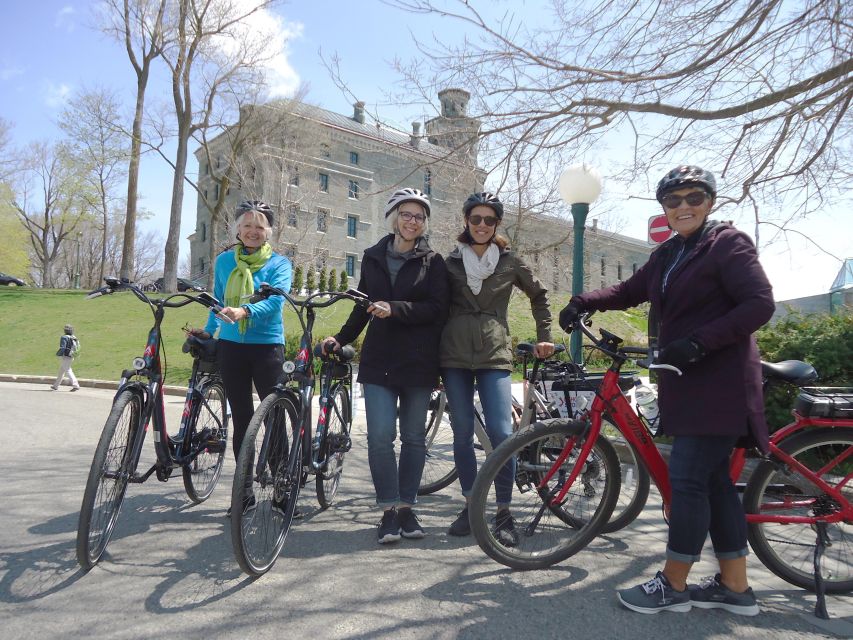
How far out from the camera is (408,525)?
12.8 feet

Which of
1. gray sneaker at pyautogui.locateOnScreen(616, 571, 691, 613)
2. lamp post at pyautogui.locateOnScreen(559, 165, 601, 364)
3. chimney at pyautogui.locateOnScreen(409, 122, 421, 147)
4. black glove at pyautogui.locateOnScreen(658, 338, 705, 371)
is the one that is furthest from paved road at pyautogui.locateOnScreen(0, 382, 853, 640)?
chimney at pyautogui.locateOnScreen(409, 122, 421, 147)

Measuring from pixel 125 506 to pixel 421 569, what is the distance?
2336mm

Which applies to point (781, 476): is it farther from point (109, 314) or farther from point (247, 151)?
point (247, 151)

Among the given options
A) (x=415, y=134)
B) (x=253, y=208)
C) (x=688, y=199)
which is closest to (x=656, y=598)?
(x=688, y=199)

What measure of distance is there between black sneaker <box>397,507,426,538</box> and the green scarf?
1567 millimetres

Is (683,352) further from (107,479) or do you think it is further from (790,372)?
(107,479)

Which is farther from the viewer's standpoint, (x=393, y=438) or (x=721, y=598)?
(x=393, y=438)

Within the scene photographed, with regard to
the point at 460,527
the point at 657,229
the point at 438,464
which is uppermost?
the point at 657,229

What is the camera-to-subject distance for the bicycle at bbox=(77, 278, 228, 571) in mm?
3146

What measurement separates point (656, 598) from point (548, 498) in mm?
792

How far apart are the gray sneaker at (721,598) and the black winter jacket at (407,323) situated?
1.86 meters

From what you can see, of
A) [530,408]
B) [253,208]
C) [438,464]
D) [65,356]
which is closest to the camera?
[253,208]

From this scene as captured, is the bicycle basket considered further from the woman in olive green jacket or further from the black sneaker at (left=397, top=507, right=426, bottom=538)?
the black sneaker at (left=397, top=507, right=426, bottom=538)

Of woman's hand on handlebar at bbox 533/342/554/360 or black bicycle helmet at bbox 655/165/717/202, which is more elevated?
black bicycle helmet at bbox 655/165/717/202
